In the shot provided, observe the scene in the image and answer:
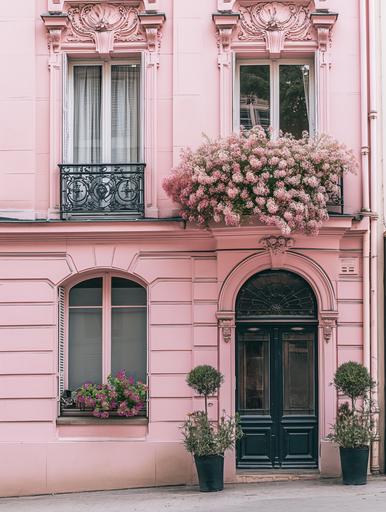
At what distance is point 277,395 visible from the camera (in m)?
15.4

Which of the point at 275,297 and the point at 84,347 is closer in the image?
the point at 275,297

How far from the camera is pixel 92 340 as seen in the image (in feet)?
51.8

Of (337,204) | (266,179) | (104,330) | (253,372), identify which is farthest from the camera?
(104,330)

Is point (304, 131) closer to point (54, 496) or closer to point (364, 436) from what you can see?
point (364, 436)

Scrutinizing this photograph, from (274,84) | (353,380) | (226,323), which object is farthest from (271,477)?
(274,84)

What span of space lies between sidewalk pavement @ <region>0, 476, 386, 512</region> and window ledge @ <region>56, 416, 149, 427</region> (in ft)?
3.45

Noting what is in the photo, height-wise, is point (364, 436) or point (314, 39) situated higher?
point (314, 39)

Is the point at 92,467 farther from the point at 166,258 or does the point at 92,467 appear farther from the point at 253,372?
the point at 166,258

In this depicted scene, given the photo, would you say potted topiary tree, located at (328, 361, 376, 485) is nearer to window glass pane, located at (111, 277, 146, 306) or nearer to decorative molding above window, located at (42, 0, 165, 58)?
window glass pane, located at (111, 277, 146, 306)

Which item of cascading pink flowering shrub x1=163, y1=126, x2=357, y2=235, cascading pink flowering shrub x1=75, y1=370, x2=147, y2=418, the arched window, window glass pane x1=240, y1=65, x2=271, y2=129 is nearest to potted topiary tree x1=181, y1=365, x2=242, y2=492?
cascading pink flowering shrub x1=75, y1=370, x2=147, y2=418

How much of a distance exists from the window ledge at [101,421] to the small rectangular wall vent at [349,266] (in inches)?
156

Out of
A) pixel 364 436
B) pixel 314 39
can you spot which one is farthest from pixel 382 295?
pixel 314 39

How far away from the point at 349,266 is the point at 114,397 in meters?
4.30

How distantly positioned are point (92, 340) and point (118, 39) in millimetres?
4982
